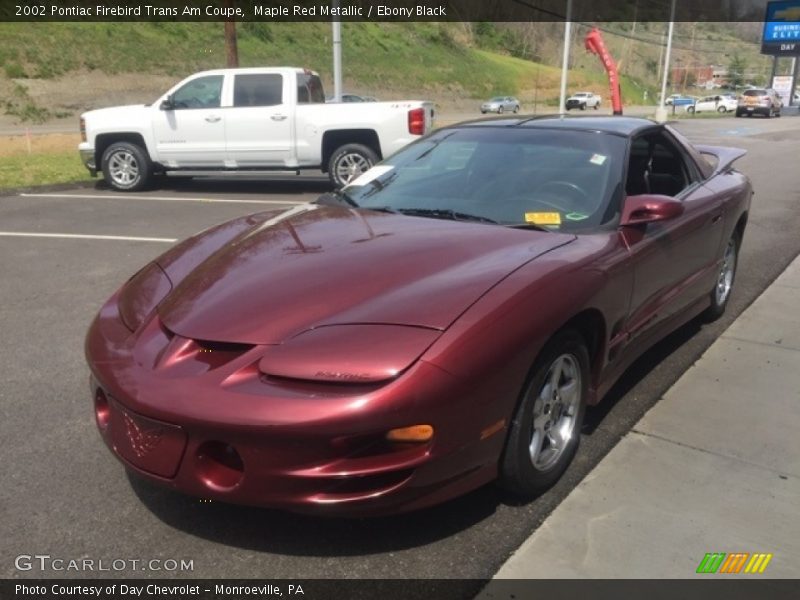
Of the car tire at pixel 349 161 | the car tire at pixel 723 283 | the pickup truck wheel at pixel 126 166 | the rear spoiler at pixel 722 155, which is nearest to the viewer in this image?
the car tire at pixel 723 283

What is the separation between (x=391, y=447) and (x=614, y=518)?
3.41ft

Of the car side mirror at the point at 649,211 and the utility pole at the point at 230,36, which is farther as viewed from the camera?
the utility pole at the point at 230,36

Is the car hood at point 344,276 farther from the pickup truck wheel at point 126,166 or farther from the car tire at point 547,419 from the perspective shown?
the pickup truck wheel at point 126,166

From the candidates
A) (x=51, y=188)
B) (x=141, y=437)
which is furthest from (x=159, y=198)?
(x=141, y=437)

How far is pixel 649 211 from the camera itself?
11.2 feet

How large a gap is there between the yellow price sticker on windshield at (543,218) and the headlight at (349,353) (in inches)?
47.5

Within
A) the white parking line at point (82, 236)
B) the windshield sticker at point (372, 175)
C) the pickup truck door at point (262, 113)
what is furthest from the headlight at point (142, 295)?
the pickup truck door at point (262, 113)

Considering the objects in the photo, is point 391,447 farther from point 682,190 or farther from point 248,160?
point 248,160

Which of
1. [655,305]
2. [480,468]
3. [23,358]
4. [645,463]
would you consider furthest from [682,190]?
[23,358]

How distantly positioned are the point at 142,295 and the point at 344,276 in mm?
898

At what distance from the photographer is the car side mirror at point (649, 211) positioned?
341 centimetres

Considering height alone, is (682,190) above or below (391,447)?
above

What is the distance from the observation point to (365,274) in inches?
110

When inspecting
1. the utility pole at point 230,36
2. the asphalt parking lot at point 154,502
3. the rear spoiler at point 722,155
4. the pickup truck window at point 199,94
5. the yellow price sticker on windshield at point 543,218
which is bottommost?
the asphalt parking lot at point 154,502
